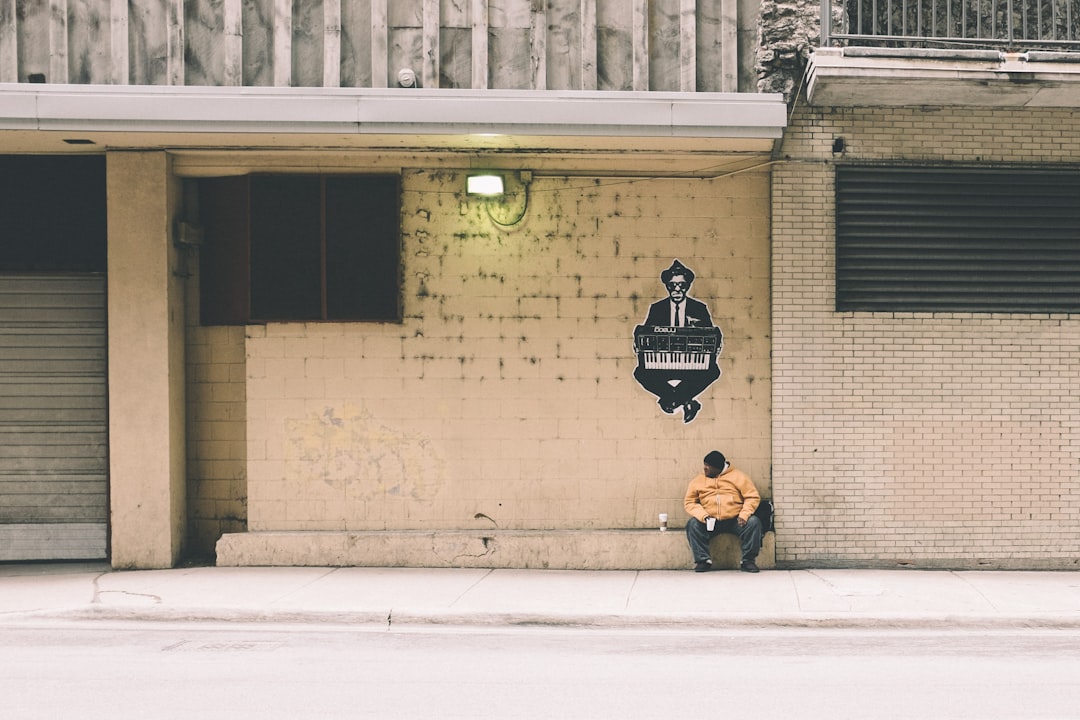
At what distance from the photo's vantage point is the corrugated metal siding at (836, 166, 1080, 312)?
10797mm

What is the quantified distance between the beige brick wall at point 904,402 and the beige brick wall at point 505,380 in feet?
1.41

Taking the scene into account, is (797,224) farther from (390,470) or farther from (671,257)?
(390,470)

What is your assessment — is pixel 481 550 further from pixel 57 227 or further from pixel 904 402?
pixel 57 227

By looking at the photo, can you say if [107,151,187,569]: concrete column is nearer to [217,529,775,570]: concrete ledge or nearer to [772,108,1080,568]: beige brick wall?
[217,529,775,570]: concrete ledge

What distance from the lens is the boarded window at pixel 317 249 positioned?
10977mm

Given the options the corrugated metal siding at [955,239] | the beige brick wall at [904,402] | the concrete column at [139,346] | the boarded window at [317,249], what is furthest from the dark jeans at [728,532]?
the concrete column at [139,346]

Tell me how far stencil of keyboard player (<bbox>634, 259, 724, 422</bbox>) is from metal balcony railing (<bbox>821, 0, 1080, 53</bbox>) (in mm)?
2877

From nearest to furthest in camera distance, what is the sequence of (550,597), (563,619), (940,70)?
(563,619), (550,597), (940,70)

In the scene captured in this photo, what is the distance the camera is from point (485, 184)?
10664 mm

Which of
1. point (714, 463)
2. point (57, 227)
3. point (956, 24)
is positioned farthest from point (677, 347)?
point (57, 227)

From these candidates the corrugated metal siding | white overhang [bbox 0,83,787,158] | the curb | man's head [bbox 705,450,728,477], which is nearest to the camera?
the curb

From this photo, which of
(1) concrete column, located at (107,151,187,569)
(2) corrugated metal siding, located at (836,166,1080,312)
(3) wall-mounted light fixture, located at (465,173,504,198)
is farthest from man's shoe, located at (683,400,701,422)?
(1) concrete column, located at (107,151,187,569)

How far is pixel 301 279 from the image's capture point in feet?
36.2

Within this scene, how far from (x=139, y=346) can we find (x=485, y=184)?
154 inches
